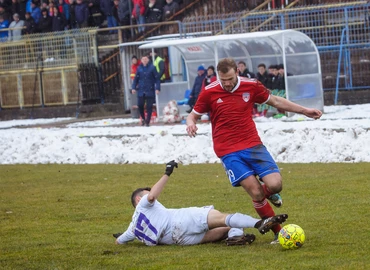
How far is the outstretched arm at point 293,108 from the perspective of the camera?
9758mm

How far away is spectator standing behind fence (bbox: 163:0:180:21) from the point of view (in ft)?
109

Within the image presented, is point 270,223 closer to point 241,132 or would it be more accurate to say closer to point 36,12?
point 241,132

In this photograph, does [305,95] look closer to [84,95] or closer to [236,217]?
[84,95]

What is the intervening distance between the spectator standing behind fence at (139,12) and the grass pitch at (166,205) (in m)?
14.7

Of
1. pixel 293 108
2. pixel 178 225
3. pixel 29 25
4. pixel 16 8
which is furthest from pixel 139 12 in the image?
pixel 178 225

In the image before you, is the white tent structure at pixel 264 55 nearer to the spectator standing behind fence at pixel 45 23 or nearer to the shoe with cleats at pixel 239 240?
the spectator standing behind fence at pixel 45 23

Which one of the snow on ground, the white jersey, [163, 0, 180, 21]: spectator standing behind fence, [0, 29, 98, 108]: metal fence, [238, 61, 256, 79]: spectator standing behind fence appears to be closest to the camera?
the white jersey

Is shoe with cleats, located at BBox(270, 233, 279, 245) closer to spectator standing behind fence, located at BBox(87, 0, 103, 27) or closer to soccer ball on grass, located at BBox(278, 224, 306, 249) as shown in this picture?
soccer ball on grass, located at BBox(278, 224, 306, 249)

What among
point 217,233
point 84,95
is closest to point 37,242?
point 217,233

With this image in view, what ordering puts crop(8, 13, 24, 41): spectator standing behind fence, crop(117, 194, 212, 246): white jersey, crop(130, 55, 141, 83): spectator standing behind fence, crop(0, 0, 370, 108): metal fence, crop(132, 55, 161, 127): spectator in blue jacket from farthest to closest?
1. crop(8, 13, 24, 41): spectator standing behind fence
2. crop(130, 55, 141, 83): spectator standing behind fence
3. crop(0, 0, 370, 108): metal fence
4. crop(132, 55, 161, 127): spectator in blue jacket
5. crop(117, 194, 212, 246): white jersey

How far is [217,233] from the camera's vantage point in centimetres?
969

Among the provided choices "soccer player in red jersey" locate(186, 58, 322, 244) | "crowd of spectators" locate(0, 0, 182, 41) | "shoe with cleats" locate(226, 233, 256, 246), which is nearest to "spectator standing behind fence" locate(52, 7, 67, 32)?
"crowd of spectators" locate(0, 0, 182, 41)

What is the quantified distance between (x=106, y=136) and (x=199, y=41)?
634 cm

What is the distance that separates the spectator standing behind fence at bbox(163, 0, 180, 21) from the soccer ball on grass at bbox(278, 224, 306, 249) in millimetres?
24881
